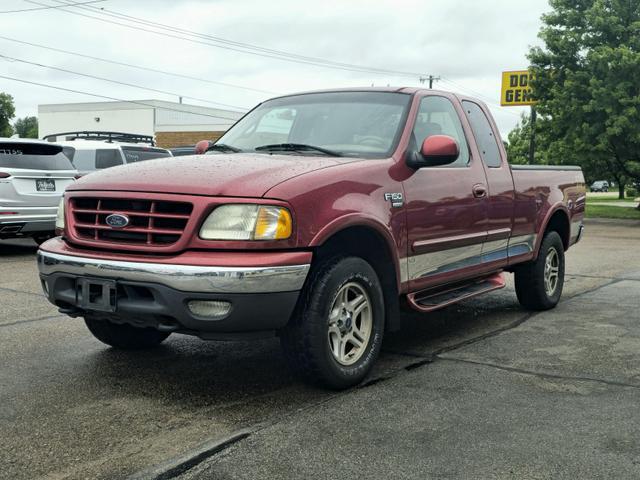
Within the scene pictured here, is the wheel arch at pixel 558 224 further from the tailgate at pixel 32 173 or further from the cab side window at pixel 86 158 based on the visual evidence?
the cab side window at pixel 86 158

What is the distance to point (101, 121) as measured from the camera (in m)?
62.6

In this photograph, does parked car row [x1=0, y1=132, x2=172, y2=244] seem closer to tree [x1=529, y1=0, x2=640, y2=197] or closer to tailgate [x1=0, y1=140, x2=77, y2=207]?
tailgate [x1=0, y1=140, x2=77, y2=207]

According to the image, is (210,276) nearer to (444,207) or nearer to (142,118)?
(444,207)

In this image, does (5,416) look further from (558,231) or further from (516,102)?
(516,102)

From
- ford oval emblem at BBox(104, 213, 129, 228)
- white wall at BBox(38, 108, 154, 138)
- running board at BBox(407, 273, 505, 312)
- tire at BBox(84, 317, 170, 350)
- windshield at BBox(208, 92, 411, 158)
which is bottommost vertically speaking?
tire at BBox(84, 317, 170, 350)

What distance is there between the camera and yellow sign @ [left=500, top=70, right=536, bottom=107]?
38594 millimetres

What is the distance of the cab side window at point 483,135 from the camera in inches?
246

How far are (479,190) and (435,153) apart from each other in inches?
40.2

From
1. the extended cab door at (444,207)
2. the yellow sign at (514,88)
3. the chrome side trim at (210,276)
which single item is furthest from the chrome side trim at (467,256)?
the yellow sign at (514,88)

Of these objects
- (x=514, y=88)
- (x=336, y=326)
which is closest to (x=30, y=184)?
(x=336, y=326)

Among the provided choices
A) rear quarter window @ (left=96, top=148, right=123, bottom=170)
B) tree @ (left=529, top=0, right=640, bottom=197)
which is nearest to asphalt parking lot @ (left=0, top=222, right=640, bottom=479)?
rear quarter window @ (left=96, top=148, right=123, bottom=170)

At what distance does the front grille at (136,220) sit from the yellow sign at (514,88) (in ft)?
119

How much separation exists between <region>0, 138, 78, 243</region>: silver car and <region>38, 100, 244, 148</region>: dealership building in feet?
144

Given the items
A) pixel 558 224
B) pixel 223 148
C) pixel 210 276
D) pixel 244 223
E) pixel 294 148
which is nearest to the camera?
pixel 210 276
